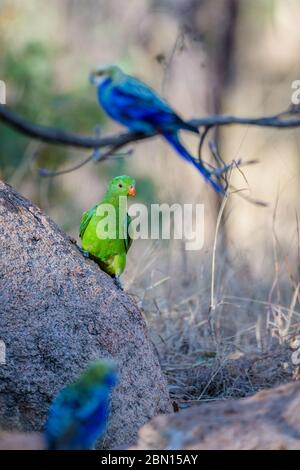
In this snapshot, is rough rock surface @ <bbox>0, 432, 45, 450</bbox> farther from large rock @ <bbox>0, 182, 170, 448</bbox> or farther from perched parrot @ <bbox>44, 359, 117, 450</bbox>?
large rock @ <bbox>0, 182, 170, 448</bbox>

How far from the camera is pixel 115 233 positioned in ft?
12.2

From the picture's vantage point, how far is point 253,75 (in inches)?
588

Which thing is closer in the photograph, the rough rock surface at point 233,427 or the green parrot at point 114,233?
the rough rock surface at point 233,427

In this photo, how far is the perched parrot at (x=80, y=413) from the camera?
2484mm

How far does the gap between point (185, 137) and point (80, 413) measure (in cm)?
797

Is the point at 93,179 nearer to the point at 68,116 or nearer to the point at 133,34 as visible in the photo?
the point at 68,116

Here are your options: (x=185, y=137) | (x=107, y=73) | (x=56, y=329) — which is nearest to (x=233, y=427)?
(x=56, y=329)

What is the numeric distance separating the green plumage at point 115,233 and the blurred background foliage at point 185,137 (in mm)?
837

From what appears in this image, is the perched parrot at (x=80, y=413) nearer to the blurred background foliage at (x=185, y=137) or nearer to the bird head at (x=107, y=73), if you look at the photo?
the bird head at (x=107, y=73)

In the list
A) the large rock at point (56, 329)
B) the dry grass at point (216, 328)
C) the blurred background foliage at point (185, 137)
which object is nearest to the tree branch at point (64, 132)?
the large rock at point (56, 329)

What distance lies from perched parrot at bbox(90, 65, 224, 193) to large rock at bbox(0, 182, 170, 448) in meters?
0.62

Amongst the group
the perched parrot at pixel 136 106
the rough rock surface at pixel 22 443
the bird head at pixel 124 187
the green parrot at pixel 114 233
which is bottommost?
the rough rock surface at pixel 22 443

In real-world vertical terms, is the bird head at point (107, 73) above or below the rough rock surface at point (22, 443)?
above

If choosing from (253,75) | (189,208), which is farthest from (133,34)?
(189,208)
